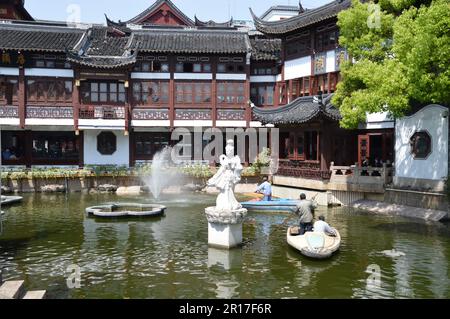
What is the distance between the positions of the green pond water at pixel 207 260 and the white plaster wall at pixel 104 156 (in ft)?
46.2

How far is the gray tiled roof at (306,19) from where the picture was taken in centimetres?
2742

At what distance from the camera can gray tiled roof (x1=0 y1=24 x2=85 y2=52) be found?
31625 millimetres

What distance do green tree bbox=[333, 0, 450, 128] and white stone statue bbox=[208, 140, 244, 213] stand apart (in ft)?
18.4

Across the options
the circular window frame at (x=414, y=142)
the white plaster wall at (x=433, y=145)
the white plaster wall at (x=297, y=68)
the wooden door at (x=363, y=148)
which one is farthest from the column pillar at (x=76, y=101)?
the circular window frame at (x=414, y=142)

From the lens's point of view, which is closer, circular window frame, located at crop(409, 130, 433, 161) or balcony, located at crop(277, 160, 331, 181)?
circular window frame, located at crop(409, 130, 433, 161)

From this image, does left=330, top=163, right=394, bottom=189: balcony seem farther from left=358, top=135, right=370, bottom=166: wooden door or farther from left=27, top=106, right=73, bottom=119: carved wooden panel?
left=27, top=106, right=73, bottom=119: carved wooden panel

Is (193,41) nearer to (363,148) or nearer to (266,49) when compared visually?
(266,49)

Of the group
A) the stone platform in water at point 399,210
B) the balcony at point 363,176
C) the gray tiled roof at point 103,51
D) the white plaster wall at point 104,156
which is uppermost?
the gray tiled roof at point 103,51

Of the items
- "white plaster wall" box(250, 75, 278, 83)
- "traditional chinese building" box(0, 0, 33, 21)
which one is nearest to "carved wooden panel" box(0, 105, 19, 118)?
"traditional chinese building" box(0, 0, 33, 21)

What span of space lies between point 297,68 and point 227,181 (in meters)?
19.1

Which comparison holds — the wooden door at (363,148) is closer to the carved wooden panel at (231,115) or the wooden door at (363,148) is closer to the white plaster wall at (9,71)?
the carved wooden panel at (231,115)

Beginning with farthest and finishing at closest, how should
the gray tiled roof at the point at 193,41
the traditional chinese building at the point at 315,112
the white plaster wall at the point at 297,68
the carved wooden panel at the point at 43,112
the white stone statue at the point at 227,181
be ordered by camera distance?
the gray tiled roof at the point at 193,41 → the carved wooden panel at the point at 43,112 → the white plaster wall at the point at 297,68 → the traditional chinese building at the point at 315,112 → the white stone statue at the point at 227,181

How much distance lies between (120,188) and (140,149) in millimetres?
5699
